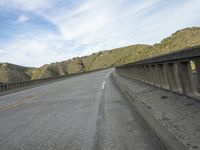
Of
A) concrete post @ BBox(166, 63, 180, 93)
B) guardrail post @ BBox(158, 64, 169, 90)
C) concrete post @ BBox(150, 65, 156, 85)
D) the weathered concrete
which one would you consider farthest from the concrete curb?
concrete post @ BBox(150, 65, 156, 85)

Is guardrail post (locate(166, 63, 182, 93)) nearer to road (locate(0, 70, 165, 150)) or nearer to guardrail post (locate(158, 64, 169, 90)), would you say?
guardrail post (locate(158, 64, 169, 90))

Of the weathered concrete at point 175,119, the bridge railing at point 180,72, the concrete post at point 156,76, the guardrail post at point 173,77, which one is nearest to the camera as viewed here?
the weathered concrete at point 175,119

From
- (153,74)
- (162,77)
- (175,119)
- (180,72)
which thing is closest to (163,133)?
(175,119)

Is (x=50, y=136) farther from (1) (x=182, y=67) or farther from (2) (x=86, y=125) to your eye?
(1) (x=182, y=67)

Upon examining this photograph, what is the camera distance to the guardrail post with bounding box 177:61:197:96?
7.88 meters

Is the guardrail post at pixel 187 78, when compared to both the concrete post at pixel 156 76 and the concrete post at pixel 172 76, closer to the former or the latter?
the concrete post at pixel 172 76

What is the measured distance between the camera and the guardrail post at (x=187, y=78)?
25.8 feet

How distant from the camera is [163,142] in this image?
228 inches

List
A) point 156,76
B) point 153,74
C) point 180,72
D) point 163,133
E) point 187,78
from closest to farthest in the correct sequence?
point 163,133, point 187,78, point 180,72, point 156,76, point 153,74

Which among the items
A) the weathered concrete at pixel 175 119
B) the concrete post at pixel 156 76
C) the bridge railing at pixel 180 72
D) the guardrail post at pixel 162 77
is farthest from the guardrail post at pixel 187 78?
the concrete post at pixel 156 76

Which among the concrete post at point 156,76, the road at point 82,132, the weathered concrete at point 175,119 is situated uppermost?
the concrete post at point 156,76

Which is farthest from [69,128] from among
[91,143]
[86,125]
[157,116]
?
[157,116]

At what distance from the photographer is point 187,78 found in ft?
26.2

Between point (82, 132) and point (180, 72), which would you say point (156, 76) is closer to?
point (180, 72)
